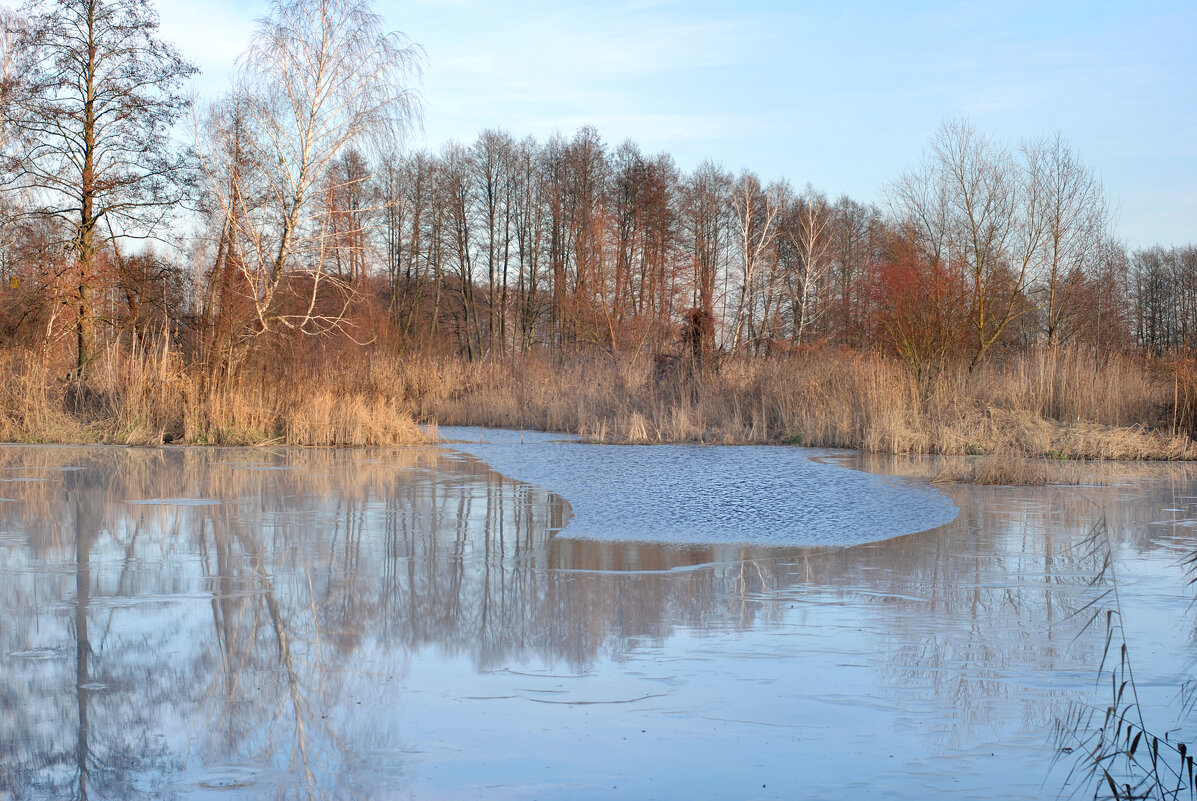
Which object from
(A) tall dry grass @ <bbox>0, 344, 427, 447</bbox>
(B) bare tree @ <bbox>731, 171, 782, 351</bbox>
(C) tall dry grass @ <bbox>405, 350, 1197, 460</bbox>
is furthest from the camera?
(B) bare tree @ <bbox>731, 171, 782, 351</bbox>

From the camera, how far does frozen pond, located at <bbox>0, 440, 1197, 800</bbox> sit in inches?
Result: 93.0

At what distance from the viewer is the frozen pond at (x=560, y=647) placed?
2.36m

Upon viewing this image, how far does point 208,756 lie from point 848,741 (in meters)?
1.72

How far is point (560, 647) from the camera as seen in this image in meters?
3.40

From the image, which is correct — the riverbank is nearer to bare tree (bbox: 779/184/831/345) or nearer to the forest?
the forest

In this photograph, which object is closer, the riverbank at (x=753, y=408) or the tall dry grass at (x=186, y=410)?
the riverbank at (x=753, y=408)

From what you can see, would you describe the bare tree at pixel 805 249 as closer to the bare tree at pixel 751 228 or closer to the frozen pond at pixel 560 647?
the bare tree at pixel 751 228

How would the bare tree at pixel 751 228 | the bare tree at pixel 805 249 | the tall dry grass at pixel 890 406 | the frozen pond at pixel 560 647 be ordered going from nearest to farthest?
the frozen pond at pixel 560 647
the tall dry grass at pixel 890 406
the bare tree at pixel 751 228
the bare tree at pixel 805 249

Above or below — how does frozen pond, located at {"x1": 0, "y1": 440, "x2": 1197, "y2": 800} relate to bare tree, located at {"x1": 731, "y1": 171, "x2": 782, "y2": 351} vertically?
below

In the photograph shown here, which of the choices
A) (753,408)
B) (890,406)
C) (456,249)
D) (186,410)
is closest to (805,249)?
(456,249)

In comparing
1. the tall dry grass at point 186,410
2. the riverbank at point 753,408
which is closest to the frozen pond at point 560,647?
the riverbank at point 753,408

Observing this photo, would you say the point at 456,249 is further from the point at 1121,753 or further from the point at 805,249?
the point at 1121,753

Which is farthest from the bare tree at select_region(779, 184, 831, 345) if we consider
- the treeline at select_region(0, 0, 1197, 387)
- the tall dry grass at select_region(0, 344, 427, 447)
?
the tall dry grass at select_region(0, 344, 427, 447)

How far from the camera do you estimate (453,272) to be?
39.6 metres
